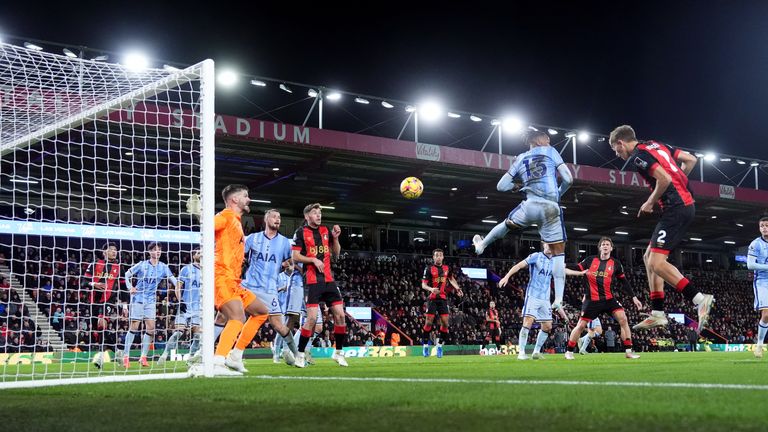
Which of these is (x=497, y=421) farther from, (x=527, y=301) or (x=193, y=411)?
(x=527, y=301)

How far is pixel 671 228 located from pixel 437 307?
361 inches

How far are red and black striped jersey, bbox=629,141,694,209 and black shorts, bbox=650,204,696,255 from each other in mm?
90

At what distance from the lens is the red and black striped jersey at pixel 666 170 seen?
8.53 metres

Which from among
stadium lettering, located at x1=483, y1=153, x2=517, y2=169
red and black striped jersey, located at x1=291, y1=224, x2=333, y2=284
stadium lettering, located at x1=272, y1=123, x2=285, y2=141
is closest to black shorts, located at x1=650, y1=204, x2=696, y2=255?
red and black striped jersey, located at x1=291, y1=224, x2=333, y2=284

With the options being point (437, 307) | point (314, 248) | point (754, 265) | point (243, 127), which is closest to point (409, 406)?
point (314, 248)

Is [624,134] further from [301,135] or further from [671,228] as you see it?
[301,135]

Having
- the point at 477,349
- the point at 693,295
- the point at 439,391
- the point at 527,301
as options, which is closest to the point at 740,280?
the point at 477,349

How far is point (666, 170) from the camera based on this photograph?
849 centimetres

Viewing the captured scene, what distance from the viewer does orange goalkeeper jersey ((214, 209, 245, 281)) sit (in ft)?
24.9

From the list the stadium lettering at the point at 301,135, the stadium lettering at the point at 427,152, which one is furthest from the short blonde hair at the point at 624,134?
the stadium lettering at the point at 427,152

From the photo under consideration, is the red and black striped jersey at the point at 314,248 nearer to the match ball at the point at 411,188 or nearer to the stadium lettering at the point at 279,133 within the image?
the match ball at the point at 411,188

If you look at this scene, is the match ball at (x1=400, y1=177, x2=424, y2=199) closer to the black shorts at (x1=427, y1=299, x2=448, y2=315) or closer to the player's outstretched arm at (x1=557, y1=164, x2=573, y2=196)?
the black shorts at (x1=427, y1=299, x2=448, y2=315)

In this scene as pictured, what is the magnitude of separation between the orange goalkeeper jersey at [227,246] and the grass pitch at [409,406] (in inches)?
67.3

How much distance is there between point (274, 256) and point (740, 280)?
5196 centimetres
